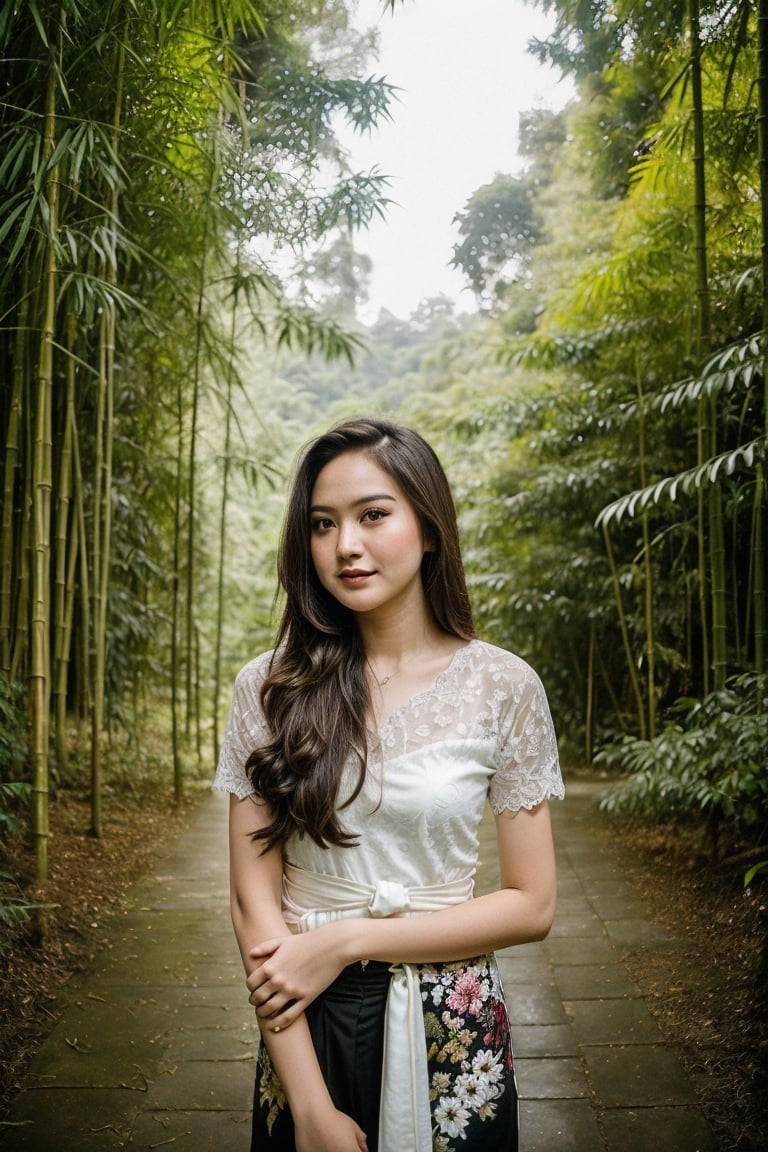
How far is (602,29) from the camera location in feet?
10.0

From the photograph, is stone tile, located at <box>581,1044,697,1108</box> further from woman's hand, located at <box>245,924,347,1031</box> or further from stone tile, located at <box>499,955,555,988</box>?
woman's hand, located at <box>245,924,347,1031</box>

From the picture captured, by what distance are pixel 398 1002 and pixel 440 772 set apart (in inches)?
10.0

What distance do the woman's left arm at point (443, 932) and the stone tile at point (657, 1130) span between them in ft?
3.56

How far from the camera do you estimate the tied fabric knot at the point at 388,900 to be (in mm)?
997

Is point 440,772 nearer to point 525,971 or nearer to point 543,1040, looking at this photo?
point 543,1040

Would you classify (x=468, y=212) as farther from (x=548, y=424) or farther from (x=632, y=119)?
(x=548, y=424)

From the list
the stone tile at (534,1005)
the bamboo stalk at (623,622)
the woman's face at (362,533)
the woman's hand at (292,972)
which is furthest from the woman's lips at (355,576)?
the bamboo stalk at (623,622)

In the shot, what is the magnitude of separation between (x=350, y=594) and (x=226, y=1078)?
157cm

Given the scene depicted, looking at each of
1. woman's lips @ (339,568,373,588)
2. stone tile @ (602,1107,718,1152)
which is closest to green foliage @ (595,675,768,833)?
stone tile @ (602,1107,718,1152)

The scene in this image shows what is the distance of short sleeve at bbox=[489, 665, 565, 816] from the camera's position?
1.05m

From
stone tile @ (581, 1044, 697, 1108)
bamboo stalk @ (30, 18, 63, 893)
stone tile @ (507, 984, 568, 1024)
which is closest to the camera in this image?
stone tile @ (581, 1044, 697, 1108)

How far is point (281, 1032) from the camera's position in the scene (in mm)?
966

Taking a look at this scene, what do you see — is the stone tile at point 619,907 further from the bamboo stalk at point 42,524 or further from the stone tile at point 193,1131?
the bamboo stalk at point 42,524

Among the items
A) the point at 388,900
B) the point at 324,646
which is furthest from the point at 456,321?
the point at 388,900
